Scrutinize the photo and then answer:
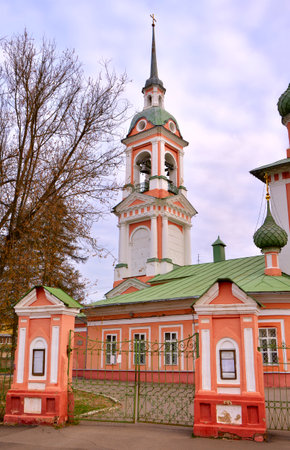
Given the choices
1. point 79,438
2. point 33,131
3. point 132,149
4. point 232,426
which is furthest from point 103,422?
point 132,149

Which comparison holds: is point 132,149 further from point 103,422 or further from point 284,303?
point 103,422

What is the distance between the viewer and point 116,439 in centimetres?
673

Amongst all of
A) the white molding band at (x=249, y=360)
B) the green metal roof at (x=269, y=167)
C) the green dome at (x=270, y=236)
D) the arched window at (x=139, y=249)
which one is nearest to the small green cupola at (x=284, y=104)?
the green metal roof at (x=269, y=167)

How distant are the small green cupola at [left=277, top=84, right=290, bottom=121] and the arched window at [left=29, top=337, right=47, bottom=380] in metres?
17.4

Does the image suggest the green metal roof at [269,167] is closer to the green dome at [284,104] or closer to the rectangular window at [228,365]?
the green dome at [284,104]

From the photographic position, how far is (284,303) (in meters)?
15.0

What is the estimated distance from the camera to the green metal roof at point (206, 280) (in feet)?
52.0

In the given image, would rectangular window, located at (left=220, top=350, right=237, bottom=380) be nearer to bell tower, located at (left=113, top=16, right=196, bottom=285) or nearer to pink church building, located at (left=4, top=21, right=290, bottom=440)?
pink church building, located at (left=4, top=21, right=290, bottom=440)

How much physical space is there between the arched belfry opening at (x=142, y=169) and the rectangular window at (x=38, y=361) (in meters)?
19.3

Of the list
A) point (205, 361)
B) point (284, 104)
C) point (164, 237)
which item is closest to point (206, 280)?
point (164, 237)

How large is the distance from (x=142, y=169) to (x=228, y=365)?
→ 2189 cm

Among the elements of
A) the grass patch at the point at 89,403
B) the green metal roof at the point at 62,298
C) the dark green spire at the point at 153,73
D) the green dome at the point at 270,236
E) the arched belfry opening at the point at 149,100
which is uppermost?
the dark green spire at the point at 153,73

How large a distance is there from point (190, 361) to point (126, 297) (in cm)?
478

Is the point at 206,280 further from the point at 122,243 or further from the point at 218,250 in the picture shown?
the point at 122,243
